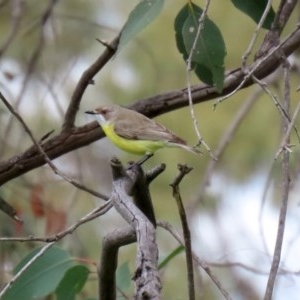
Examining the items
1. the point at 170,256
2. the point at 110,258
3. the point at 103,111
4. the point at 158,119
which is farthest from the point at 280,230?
the point at 158,119

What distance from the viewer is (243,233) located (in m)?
5.41

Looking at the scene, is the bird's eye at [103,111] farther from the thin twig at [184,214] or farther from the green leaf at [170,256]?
the thin twig at [184,214]

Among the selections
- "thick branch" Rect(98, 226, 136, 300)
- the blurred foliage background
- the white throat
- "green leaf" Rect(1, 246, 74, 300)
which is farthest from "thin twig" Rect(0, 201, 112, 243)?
the blurred foliage background

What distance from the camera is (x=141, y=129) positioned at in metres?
1.90

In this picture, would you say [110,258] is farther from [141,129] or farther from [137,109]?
[137,109]

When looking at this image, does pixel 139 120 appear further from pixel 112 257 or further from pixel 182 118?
pixel 182 118

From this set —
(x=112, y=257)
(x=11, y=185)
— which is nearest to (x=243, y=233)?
(x=11, y=185)

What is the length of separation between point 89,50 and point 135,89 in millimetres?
1582

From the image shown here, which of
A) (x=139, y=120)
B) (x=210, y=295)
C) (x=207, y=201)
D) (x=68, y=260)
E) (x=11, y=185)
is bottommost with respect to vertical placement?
(x=68, y=260)

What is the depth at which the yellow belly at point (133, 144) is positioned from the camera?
6.41ft

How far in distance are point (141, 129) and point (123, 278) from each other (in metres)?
0.30

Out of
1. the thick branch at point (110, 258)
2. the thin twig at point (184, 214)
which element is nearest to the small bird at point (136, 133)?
the thick branch at point (110, 258)

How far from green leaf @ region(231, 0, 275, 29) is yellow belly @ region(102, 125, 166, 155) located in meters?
0.31

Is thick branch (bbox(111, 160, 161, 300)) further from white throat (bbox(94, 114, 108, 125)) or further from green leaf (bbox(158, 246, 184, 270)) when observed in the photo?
white throat (bbox(94, 114, 108, 125))
